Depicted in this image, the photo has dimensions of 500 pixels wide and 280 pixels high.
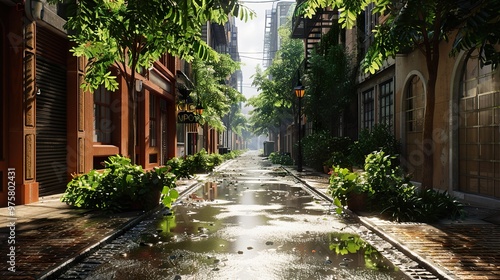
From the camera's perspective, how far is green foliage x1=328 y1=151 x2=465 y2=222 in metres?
9.62

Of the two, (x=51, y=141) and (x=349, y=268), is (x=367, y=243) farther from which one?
(x=51, y=141)

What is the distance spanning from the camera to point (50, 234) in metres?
7.61

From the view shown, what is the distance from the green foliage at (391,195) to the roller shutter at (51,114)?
849cm

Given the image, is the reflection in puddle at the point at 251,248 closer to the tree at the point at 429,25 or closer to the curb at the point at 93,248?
the curb at the point at 93,248

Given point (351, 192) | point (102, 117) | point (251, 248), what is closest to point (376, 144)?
point (351, 192)

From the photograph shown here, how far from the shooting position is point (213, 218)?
1020cm

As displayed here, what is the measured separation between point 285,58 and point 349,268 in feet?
138

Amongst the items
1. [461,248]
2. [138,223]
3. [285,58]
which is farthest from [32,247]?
[285,58]

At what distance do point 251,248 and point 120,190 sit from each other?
16.0ft

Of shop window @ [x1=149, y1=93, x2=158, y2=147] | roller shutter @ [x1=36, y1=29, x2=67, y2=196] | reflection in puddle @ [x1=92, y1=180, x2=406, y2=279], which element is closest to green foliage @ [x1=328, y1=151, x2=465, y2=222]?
reflection in puddle @ [x1=92, y1=180, x2=406, y2=279]

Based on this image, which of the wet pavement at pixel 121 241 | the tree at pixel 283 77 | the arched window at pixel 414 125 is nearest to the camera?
the wet pavement at pixel 121 241

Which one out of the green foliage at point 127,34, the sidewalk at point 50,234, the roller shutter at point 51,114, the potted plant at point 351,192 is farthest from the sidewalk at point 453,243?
the roller shutter at point 51,114

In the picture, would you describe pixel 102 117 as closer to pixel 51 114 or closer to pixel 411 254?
pixel 51 114

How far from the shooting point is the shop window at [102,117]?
16812mm
